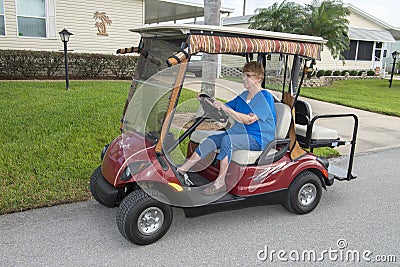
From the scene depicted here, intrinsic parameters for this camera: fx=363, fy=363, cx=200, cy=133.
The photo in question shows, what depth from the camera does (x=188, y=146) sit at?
3895 mm

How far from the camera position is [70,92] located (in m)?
8.97

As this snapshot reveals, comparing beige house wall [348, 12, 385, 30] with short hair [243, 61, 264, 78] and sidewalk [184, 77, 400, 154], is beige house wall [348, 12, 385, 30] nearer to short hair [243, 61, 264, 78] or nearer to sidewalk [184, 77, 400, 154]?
sidewalk [184, 77, 400, 154]

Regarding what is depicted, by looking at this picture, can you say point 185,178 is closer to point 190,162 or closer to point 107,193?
point 190,162

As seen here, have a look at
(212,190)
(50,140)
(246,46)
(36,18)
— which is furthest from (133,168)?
(36,18)

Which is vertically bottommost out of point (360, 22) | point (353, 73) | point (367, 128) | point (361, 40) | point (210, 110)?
point (367, 128)

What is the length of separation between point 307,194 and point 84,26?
11.5m

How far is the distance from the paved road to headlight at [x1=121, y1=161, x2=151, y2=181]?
1.88ft

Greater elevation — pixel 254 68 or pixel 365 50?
pixel 365 50

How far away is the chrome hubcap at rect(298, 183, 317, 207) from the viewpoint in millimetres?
3697

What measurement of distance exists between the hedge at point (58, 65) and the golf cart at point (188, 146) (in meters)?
8.92

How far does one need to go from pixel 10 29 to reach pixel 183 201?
36.4 ft

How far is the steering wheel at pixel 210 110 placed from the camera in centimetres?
335

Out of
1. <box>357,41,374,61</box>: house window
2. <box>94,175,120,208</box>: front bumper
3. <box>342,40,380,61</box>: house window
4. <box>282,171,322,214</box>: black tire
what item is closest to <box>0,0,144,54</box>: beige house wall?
<box>94,175,120,208</box>: front bumper

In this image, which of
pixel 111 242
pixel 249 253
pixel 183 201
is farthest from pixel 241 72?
pixel 111 242
